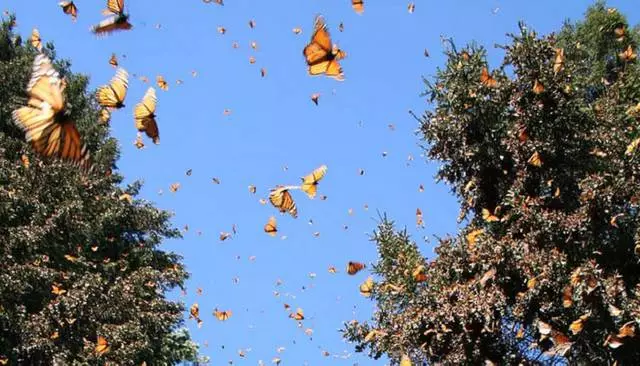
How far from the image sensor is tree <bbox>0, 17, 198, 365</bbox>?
42.2ft

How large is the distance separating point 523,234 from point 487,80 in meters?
2.82

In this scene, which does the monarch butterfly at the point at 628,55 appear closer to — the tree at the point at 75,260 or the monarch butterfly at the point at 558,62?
the monarch butterfly at the point at 558,62

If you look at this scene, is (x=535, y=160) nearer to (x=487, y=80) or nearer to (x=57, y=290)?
(x=487, y=80)

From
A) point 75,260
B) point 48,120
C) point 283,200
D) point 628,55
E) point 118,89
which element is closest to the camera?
point 48,120

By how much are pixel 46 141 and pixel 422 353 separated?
8750 mm

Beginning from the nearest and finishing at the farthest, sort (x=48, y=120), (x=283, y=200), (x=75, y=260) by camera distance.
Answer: (x=48, y=120), (x=283, y=200), (x=75, y=260)

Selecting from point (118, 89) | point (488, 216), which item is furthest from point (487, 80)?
point (118, 89)

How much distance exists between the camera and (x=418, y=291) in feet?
38.2

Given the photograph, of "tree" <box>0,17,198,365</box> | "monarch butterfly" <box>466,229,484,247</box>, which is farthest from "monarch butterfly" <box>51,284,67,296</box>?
"monarch butterfly" <box>466,229,484,247</box>

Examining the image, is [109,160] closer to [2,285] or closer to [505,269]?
[2,285]

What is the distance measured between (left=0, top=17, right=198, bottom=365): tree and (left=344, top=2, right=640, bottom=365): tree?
4.90 m

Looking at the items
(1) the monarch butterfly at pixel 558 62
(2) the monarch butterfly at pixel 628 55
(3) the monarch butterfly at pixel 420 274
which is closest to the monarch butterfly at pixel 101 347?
(3) the monarch butterfly at pixel 420 274

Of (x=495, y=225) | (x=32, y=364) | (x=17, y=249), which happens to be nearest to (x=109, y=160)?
(x=17, y=249)

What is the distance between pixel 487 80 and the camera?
38.5 feet
